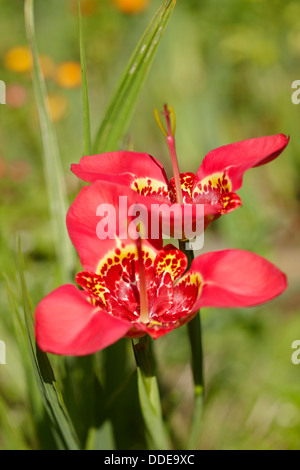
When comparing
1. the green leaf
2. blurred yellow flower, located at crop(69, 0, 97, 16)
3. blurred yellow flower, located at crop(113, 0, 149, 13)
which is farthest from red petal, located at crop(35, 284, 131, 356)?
blurred yellow flower, located at crop(69, 0, 97, 16)

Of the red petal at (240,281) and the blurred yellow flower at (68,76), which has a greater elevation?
the blurred yellow flower at (68,76)

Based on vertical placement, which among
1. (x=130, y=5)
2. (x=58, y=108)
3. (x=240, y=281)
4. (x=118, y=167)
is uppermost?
(x=130, y=5)

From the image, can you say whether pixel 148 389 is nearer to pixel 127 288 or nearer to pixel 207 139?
pixel 127 288

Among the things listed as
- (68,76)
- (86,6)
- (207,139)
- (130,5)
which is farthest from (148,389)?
(86,6)

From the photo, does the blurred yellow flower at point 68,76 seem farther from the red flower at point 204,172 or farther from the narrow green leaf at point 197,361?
the narrow green leaf at point 197,361

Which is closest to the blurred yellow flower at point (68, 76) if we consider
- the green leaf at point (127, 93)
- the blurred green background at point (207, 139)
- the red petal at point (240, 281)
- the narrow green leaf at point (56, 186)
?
the blurred green background at point (207, 139)

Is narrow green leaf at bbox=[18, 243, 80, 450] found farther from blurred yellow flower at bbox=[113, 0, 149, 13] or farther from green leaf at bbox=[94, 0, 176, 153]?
blurred yellow flower at bbox=[113, 0, 149, 13]

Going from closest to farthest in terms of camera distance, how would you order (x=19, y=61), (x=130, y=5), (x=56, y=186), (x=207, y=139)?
(x=56, y=186) < (x=207, y=139) < (x=19, y=61) < (x=130, y=5)
